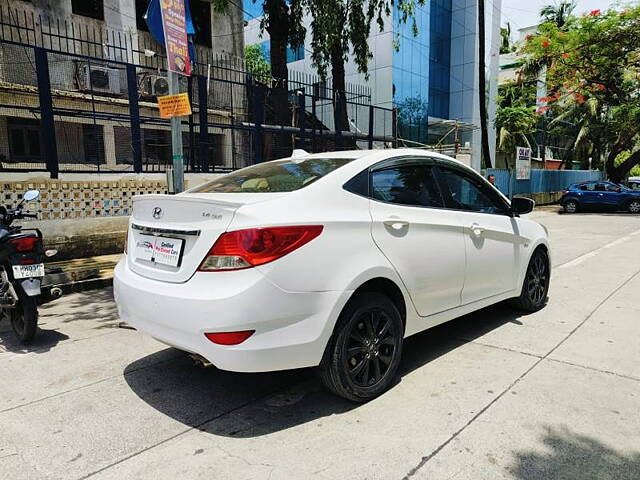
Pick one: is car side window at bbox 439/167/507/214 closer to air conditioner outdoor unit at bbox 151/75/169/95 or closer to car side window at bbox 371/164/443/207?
car side window at bbox 371/164/443/207

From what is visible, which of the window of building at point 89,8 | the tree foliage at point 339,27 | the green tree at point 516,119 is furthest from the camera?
the green tree at point 516,119

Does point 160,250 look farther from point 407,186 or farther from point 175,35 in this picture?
point 175,35

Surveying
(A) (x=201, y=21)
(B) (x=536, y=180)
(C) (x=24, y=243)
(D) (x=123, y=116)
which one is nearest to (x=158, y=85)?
(D) (x=123, y=116)

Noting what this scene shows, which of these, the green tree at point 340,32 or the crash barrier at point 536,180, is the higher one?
the green tree at point 340,32

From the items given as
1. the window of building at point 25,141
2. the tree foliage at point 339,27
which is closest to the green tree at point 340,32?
the tree foliage at point 339,27

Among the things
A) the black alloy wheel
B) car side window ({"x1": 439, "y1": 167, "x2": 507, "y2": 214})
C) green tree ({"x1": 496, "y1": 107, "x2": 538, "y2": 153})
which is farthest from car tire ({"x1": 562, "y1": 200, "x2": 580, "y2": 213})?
the black alloy wheel

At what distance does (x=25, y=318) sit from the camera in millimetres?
4227

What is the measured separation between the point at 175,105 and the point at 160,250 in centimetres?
386

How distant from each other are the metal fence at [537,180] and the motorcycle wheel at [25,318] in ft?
60.0

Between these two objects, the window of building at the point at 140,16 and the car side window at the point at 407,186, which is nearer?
the car side window at the point at 407,186

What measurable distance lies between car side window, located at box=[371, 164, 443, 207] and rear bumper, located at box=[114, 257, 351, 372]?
91 cm

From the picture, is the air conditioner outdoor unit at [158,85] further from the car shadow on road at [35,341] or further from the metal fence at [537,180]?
the metal fence at [537,180]

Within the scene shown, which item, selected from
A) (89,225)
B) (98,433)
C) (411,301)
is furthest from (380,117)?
(98,433)

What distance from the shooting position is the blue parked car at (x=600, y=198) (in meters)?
20.0
